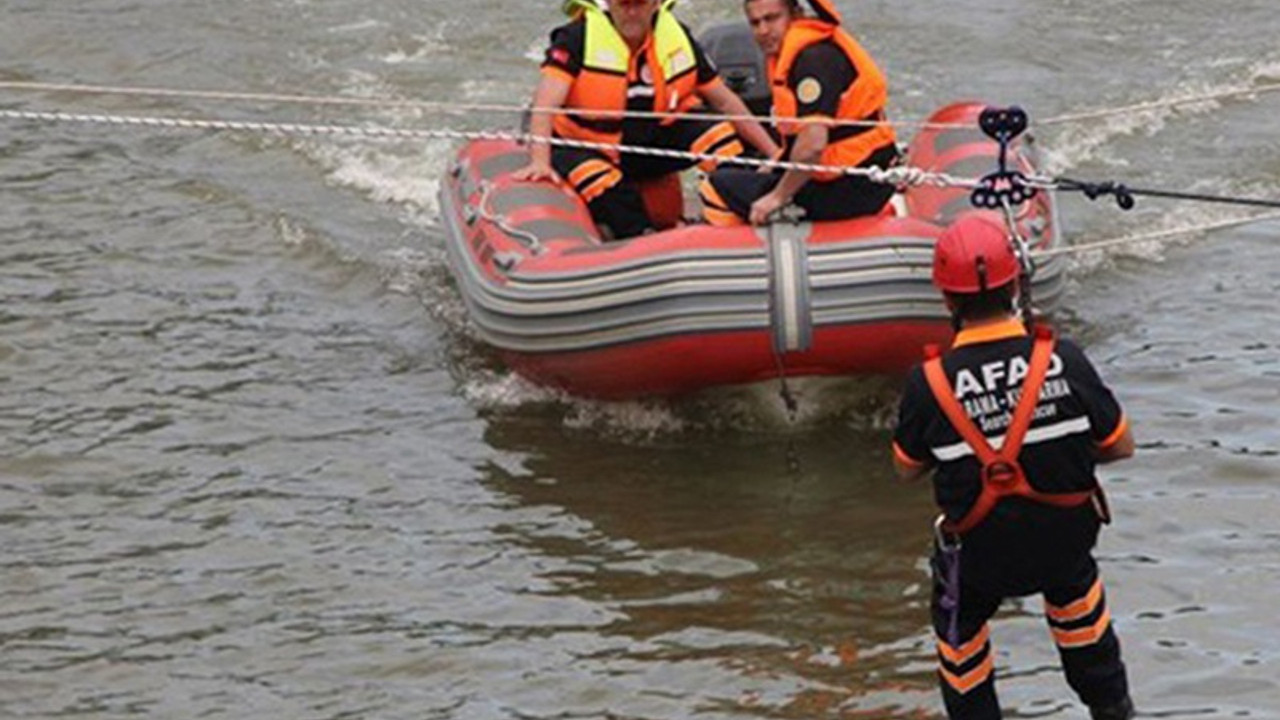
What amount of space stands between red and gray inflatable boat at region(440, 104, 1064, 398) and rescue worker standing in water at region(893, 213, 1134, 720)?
2.46 metres

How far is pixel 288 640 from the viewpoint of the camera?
725 cm

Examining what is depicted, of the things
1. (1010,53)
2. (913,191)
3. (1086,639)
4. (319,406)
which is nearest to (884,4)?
(1010,53)

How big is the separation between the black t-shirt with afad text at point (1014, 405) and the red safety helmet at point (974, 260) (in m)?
0.11

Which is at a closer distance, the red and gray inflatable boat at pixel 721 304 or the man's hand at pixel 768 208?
Result: the red and gray inflatable boat at pixel 721 304

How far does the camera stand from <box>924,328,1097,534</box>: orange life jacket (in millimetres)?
5457

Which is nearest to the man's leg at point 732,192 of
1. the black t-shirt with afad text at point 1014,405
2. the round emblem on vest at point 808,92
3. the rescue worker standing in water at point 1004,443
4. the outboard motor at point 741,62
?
the round emblem on vest at point 808,92

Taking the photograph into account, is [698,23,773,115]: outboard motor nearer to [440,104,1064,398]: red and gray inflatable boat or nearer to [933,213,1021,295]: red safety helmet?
[440,104,1064,398]: red and gray inflatable boat

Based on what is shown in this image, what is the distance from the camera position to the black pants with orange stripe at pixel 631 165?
934 centimetres

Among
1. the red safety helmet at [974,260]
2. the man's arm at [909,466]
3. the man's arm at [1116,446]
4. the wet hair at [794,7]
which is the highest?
the red safety helmet at [974,260]

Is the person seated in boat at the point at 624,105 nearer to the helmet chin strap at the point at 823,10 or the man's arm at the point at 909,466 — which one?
the helmet chin strap at the point at 823,10

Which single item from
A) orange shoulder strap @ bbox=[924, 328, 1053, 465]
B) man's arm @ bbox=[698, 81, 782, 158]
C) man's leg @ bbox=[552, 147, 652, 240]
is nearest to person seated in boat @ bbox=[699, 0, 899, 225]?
man's arm @ bbox=[698, 81, 782, 158]

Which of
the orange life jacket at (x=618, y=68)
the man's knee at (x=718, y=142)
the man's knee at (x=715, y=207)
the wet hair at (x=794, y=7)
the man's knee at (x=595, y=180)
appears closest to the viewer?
the wet hair at (x=794, y=7)

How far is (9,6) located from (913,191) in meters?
7.49

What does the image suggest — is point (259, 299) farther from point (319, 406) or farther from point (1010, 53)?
point (1010, 53)
